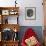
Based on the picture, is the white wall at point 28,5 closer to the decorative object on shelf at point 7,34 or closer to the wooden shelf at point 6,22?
the wooden shelf at point 6,22

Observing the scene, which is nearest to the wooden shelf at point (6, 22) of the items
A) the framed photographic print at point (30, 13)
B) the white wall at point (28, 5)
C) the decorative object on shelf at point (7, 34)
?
the decorative object on shelf at point (7, 34)

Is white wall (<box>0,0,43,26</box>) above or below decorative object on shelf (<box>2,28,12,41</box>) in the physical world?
above

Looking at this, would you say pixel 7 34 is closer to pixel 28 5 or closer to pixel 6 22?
pixel 6 22

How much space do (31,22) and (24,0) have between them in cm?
92

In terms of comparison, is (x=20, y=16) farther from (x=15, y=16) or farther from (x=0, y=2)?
(x=0, y=2)

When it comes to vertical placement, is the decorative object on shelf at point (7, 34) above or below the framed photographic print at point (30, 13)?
below

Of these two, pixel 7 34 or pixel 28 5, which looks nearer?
pixel 7 34

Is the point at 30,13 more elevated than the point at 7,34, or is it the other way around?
the point at 30,13

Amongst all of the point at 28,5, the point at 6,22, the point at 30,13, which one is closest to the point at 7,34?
the point at 6,22

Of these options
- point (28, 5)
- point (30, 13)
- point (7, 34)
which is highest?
point (28, 5)

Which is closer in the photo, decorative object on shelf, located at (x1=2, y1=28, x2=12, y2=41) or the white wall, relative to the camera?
decorative object on shelf, located at (x1=2, y1=28, x2=12, y2=41)

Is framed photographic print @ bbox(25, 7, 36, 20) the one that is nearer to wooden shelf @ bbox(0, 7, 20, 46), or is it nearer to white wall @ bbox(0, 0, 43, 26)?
white wall @ bbox(0, 0, 43, 26)

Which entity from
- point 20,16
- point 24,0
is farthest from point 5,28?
point 24,0

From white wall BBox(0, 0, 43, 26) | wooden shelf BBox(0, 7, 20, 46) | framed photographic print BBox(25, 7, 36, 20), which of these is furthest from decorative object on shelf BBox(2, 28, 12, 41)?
framed photographic print BBox(25, 7, 36, 20)
